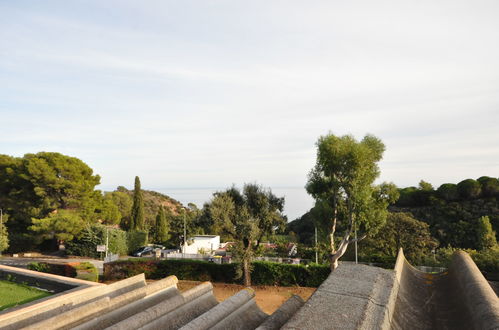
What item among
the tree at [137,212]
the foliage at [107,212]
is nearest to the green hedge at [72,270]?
the foliage at [107,212]

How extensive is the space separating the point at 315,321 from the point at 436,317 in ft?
6.17

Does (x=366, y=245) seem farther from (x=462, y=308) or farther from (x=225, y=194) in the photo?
(x=462, y=308)

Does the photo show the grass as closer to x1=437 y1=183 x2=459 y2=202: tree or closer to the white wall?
the white wall

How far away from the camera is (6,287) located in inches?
488

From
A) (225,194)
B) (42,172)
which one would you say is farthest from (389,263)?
(42,172)

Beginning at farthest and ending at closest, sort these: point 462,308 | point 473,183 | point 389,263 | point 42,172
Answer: point 473,183 → point 42,172 → point 389,263 → point 462,308

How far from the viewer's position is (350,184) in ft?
72.8

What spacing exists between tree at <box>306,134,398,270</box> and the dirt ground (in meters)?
2.96

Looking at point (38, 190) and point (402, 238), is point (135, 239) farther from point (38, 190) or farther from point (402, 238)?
point (402, 238)

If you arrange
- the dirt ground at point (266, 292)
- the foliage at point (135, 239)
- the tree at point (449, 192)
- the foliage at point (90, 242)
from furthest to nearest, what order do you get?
the tree at point (449, 192) < the foliage at point (135, 239) < the foliage at point (90, 242) < the dirt ground at point (266, 292)

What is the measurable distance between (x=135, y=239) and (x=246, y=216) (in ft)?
101

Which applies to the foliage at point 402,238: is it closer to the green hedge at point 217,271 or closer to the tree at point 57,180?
the green hedge at point 217,271

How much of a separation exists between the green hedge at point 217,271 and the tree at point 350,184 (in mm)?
1783

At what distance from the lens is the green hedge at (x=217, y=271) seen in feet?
72.8
